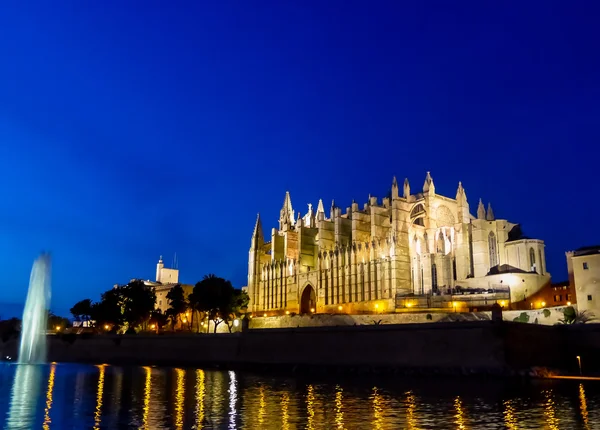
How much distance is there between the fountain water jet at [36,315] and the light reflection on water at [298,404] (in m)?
20.3

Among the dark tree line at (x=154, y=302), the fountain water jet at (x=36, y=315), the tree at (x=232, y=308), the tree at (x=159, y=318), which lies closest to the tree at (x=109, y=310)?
the dark tree line at (x=154, y=302)

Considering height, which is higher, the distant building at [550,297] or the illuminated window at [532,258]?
the illuminated window at [532,258]

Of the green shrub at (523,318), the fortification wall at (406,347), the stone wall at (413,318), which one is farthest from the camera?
the green shrub at (523,318)

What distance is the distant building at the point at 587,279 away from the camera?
44.3m

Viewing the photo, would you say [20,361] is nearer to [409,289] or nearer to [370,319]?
[370,319]

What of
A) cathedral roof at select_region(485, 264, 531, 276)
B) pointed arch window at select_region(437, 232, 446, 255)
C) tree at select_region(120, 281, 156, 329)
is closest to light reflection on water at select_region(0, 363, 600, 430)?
cathedral roof at select_region(485, 264, 531, 276)

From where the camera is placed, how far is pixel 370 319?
5566 cm

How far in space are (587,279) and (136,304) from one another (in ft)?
159

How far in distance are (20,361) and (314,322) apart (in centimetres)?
3013

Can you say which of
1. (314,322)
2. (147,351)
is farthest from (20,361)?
(314,322)

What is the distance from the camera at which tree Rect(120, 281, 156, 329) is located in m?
68.2

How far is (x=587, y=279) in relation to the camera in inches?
1772

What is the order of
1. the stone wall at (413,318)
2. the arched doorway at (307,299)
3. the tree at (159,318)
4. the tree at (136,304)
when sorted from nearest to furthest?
1. the stone wall at (413,318)
2. the tree at (136,304)
3. the tree at (159,318)
4. the arched doorway at (307,299)

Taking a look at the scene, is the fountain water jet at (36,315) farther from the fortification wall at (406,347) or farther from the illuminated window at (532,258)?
the illuminated window at (532,258)
